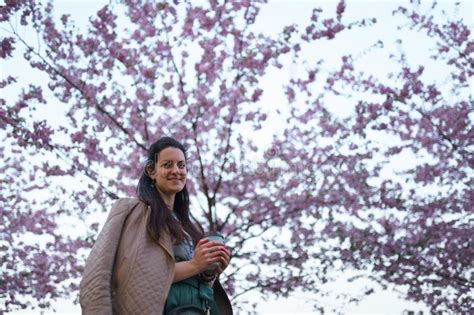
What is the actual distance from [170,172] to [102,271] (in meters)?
0.50

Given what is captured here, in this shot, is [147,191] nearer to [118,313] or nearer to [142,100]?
[118,313]

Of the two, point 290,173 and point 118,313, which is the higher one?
point 290,173

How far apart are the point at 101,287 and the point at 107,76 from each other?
581cm

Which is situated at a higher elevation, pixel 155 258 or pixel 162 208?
pixel 162 208

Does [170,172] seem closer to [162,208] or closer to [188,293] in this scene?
[162,208]

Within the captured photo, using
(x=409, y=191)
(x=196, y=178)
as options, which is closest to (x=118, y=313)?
(x=196, y=178)

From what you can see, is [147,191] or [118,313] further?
[147,191]

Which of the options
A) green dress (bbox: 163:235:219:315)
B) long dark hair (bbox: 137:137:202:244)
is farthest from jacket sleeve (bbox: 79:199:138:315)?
green dress (bbox: 163:235:219:315)

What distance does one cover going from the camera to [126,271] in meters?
2.22

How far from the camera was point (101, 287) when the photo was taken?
7.03ft

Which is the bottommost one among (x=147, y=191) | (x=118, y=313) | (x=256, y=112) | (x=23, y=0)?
(x=118, y=313)

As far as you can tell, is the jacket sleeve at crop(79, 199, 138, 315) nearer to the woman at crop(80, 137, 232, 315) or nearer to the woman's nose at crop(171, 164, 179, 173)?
the woman at crop(80, 137, 232, 315)

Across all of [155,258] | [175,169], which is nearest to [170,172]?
[175,169]

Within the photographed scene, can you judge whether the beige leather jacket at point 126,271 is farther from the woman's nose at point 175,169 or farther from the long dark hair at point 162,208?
the woman's nose at point 175,169
